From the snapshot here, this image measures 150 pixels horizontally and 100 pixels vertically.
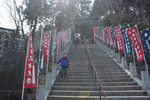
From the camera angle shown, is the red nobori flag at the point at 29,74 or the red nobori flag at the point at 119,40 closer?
the red nobori flag at the point at 29,74

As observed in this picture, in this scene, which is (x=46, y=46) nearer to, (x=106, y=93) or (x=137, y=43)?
(x=106, y=93)

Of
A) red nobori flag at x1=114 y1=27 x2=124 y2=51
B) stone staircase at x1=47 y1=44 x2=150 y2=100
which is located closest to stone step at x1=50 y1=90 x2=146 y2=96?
stone staircase at x1=47 y1=44 x2=150 y2=100

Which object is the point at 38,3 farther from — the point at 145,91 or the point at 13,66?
the point at 145,91

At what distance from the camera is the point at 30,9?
11.9m

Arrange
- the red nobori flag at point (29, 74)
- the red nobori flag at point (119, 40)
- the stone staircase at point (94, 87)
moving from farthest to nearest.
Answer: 1. the red nobori flag at point (119, 40)
2. the stone staircase at point (94, 87)
3. the red nobori flag at point (29, 74)

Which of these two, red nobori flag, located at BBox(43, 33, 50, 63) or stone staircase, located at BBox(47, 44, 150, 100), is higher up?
red nobori flag, located at BBox(43, 33, 50, 63)

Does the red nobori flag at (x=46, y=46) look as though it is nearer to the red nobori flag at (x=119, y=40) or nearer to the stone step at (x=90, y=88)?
the stone step at (x=90, y=88)

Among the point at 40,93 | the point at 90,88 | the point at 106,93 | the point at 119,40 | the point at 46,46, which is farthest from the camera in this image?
the point at 119,40

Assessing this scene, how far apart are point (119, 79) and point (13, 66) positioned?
6851 mm

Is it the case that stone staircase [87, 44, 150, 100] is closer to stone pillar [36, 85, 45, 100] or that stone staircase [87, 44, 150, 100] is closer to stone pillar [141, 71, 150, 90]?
stone pillar [141, 71, 150, 90]

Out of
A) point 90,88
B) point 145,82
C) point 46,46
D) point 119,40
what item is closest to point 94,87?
point 90,88

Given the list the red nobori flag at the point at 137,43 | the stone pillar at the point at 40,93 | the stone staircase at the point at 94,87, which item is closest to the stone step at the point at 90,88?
the stone staircase at the point at 94,87

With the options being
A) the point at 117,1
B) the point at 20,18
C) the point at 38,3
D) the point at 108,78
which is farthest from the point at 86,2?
the point at 108,78

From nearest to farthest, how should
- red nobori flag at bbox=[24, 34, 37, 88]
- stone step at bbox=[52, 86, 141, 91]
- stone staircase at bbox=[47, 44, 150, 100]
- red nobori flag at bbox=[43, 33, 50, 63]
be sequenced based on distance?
1. red nobori flag at bbox=[24, 34, 37, 88]
2. stone staircase at bbox=[47, 44, 150, 100]
3. stone step at bbox=[52, 86, 141, 91]
4. red nobori flag at bbox=[43, 33, 50, 63]
